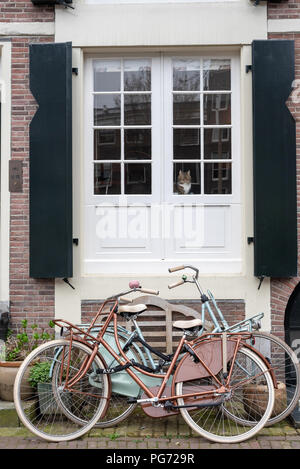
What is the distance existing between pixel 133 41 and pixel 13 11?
1308 mm

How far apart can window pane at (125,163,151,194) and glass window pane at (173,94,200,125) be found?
0.60 meters

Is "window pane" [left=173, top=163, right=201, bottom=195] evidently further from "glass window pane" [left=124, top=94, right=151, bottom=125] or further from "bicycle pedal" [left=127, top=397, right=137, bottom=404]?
"bicycle pedal" [left=127, top=397, right=137, bottom=404]

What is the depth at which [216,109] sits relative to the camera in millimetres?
6570

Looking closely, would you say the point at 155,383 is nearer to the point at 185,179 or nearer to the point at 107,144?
the point at 185,179

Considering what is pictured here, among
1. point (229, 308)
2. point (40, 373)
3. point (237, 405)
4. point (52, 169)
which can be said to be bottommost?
point (237, 405)

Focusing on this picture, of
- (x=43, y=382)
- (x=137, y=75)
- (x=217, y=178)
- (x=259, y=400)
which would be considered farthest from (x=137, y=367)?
(x=137, y=75)

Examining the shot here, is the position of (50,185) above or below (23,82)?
below

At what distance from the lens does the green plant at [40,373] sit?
5.32 meters

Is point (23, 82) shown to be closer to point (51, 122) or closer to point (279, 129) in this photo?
point (51, 122)

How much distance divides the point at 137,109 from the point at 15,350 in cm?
281

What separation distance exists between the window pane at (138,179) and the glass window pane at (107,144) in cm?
22

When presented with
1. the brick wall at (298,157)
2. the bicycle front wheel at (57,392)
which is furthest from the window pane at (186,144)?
the bicycle front wheel at (57,392)
